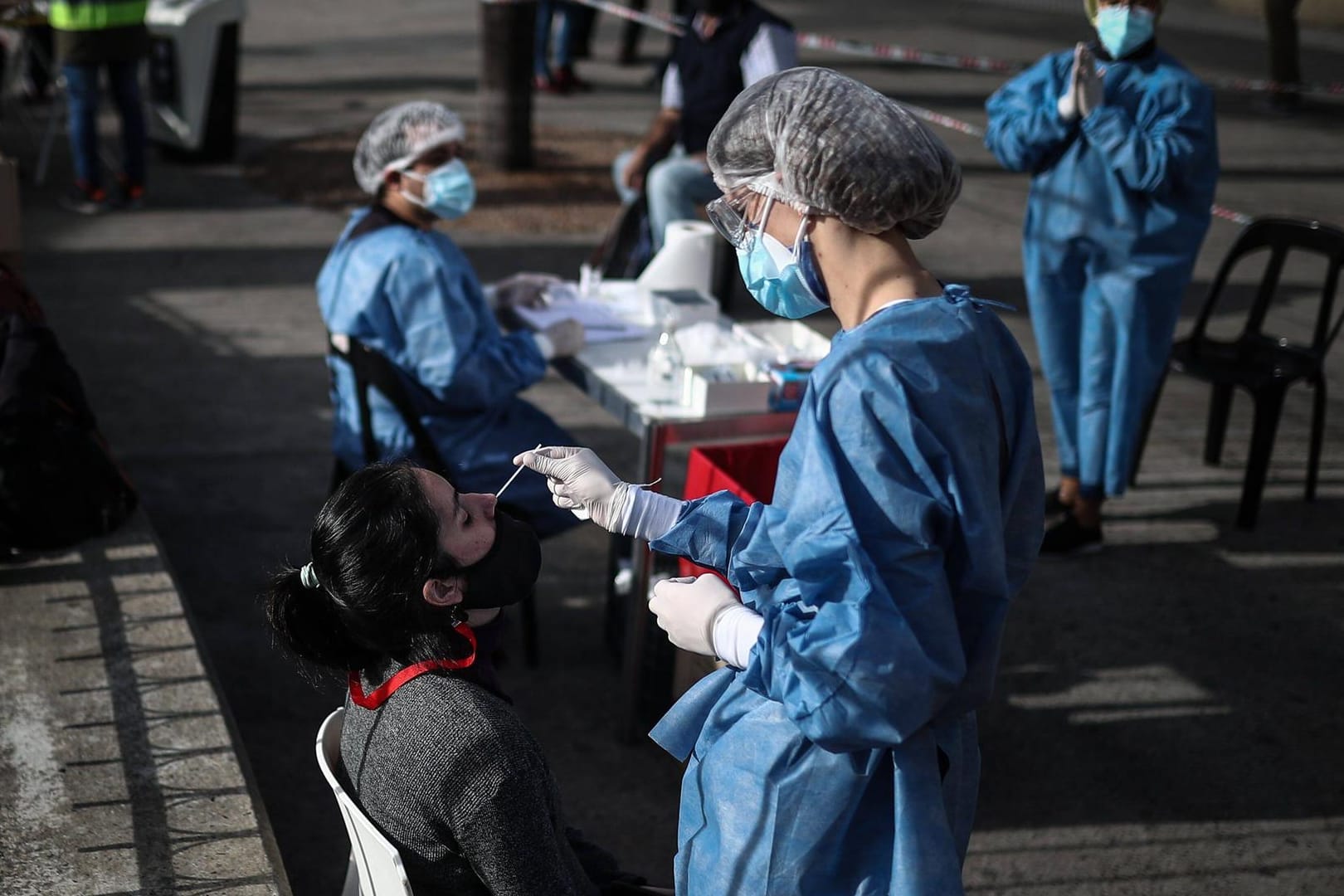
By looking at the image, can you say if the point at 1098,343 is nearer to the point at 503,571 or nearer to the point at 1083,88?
the point at 1083,88

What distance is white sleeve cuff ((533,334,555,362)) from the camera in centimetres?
383

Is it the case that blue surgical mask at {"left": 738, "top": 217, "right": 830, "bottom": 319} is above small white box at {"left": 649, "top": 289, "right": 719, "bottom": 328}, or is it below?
above

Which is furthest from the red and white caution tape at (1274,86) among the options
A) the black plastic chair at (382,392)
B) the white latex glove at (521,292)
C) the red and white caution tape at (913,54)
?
the black plastic chair at (382,392)

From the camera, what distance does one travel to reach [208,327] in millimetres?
6465

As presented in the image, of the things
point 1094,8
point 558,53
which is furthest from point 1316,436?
point 558,53

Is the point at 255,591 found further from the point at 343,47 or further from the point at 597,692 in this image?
the point at 343,47

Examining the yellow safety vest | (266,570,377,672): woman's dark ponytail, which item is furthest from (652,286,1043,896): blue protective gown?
the yellow safety vest

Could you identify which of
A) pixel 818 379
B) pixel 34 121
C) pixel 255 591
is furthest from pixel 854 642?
pixel 34 121

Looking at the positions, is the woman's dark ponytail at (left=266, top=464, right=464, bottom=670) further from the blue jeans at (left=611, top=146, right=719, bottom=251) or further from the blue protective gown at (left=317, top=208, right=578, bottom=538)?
the blue jeans at (left=611, top=146, right=719, bottom=251)

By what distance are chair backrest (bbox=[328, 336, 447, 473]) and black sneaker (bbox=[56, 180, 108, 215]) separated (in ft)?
16.0

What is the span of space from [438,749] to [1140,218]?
122 inches

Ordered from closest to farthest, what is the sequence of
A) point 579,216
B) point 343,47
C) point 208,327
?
point 208,327, point 579,216, point 343,47

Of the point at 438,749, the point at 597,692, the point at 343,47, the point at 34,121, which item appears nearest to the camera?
the point at 438,749

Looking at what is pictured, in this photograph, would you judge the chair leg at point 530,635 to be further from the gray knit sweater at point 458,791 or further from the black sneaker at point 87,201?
the black sneaker at point 87,201
